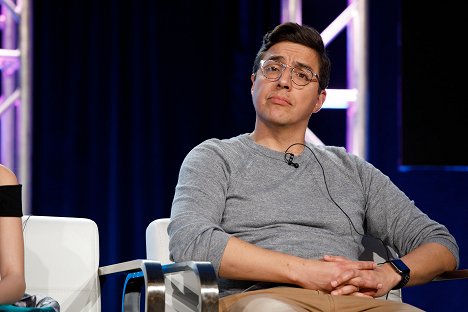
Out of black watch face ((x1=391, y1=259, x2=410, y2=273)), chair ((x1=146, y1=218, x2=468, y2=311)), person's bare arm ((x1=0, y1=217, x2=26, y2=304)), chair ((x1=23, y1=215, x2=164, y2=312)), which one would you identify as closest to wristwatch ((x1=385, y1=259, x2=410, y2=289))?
black watch face ((x1=391, y1=259, x2=410, y2=273))

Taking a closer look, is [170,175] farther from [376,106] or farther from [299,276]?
[299,276]

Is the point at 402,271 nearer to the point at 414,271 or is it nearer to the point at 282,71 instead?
the point at 414,271

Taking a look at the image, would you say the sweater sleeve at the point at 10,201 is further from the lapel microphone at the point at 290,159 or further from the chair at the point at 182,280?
the lapel microphone at the point at 290,159

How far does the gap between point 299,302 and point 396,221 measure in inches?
25.7

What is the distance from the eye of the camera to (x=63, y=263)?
8.97 feet

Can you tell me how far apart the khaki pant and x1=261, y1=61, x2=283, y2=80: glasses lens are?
797 mm

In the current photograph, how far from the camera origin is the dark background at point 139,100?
4.07 m

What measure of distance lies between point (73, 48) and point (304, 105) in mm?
1687

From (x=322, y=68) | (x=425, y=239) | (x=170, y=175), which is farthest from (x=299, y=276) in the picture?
(x=170, y=175)

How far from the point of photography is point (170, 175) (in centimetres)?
425

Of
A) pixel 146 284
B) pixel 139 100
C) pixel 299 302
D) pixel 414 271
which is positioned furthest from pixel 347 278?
pixel 139 100

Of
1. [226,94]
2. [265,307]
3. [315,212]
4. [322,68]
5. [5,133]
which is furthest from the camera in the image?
[226,94]

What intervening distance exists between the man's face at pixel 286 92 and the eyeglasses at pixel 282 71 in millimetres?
12

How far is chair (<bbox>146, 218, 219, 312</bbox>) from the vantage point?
6.88ft
